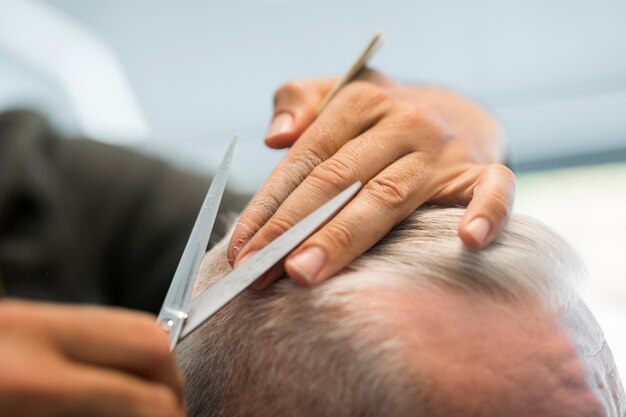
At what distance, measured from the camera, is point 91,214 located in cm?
114

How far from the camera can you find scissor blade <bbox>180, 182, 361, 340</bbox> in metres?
0.51

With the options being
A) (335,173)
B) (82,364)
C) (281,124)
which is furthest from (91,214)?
(82,364)

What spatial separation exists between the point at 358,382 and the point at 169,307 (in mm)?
162

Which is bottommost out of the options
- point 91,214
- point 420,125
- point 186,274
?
point 91,214

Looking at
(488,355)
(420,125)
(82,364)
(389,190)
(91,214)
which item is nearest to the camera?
(82,364)

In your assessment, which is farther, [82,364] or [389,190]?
[389,190]

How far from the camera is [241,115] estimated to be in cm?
239

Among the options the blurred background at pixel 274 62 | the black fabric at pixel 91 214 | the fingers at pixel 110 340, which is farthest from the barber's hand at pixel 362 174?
the blurred background at pixel 274 62

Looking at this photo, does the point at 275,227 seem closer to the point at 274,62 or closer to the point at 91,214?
the point at 91,214

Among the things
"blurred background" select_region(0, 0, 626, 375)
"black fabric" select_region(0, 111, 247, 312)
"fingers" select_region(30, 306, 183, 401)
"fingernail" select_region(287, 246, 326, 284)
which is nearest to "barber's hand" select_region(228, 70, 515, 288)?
"fingernail" select_region(287, 246, 326, 284)

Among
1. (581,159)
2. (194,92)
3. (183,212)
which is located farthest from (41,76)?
(581,159)

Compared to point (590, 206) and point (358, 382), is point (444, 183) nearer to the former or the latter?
point (358, 382)

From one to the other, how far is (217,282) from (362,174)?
0.19m

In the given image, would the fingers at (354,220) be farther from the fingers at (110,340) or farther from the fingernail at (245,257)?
the fingers at (110,340)
